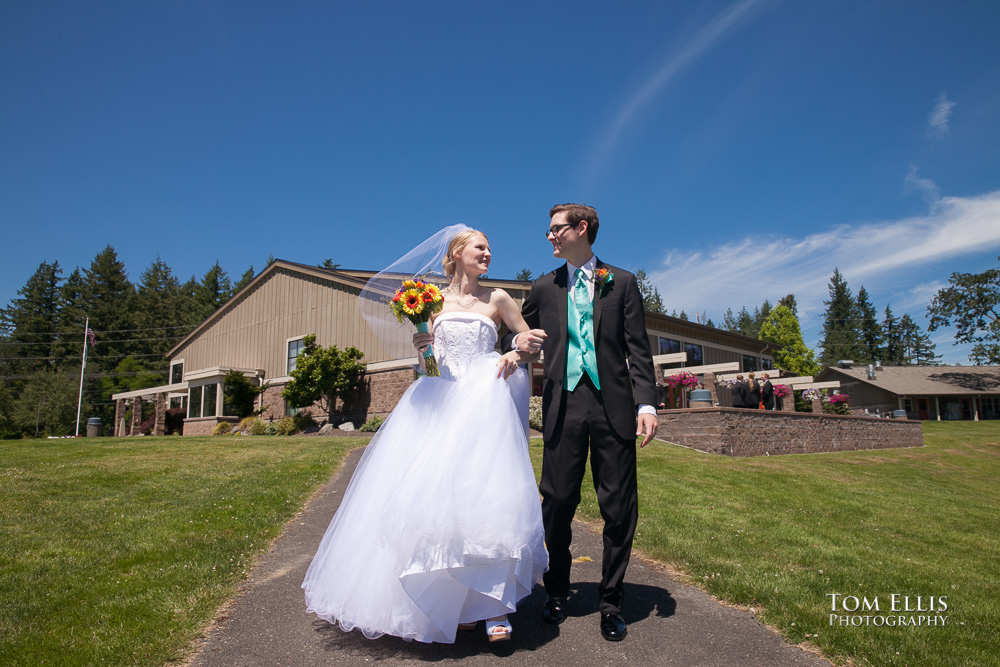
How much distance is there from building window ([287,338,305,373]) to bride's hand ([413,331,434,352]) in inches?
906

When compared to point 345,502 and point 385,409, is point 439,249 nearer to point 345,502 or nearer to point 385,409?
point 345,502

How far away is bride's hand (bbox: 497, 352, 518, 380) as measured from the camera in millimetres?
3518

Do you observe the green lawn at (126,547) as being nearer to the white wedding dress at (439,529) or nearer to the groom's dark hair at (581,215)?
the white wedding dress at (439,529)

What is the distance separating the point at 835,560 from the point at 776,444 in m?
12.1

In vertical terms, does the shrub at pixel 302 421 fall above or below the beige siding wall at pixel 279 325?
below

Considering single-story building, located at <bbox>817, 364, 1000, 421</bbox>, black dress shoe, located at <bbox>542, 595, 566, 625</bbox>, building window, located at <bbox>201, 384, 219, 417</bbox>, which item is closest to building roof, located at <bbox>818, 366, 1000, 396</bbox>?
single-story building, located at <bbox>817, 364, 1000, 421</bbox>

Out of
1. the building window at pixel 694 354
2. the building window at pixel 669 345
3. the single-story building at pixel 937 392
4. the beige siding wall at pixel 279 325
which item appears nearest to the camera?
the beige siding wall at pixel 279 325

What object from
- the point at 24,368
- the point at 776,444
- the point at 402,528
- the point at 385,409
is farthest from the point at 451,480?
the point at 24,368

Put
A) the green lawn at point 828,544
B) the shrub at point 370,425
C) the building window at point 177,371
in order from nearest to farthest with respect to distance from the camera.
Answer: the green lawn at point 828,544 → the shrub at point 370,425 → the building window at point 177,371

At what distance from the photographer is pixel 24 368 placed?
185ft

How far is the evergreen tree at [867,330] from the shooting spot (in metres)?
87.9

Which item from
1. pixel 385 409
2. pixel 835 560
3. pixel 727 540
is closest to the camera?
pixel 835 560

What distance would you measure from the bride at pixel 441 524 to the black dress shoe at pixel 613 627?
0.45m

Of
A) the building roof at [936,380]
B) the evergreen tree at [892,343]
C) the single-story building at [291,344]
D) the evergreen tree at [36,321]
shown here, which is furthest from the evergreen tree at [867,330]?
the evergreen tree at [36,321]
